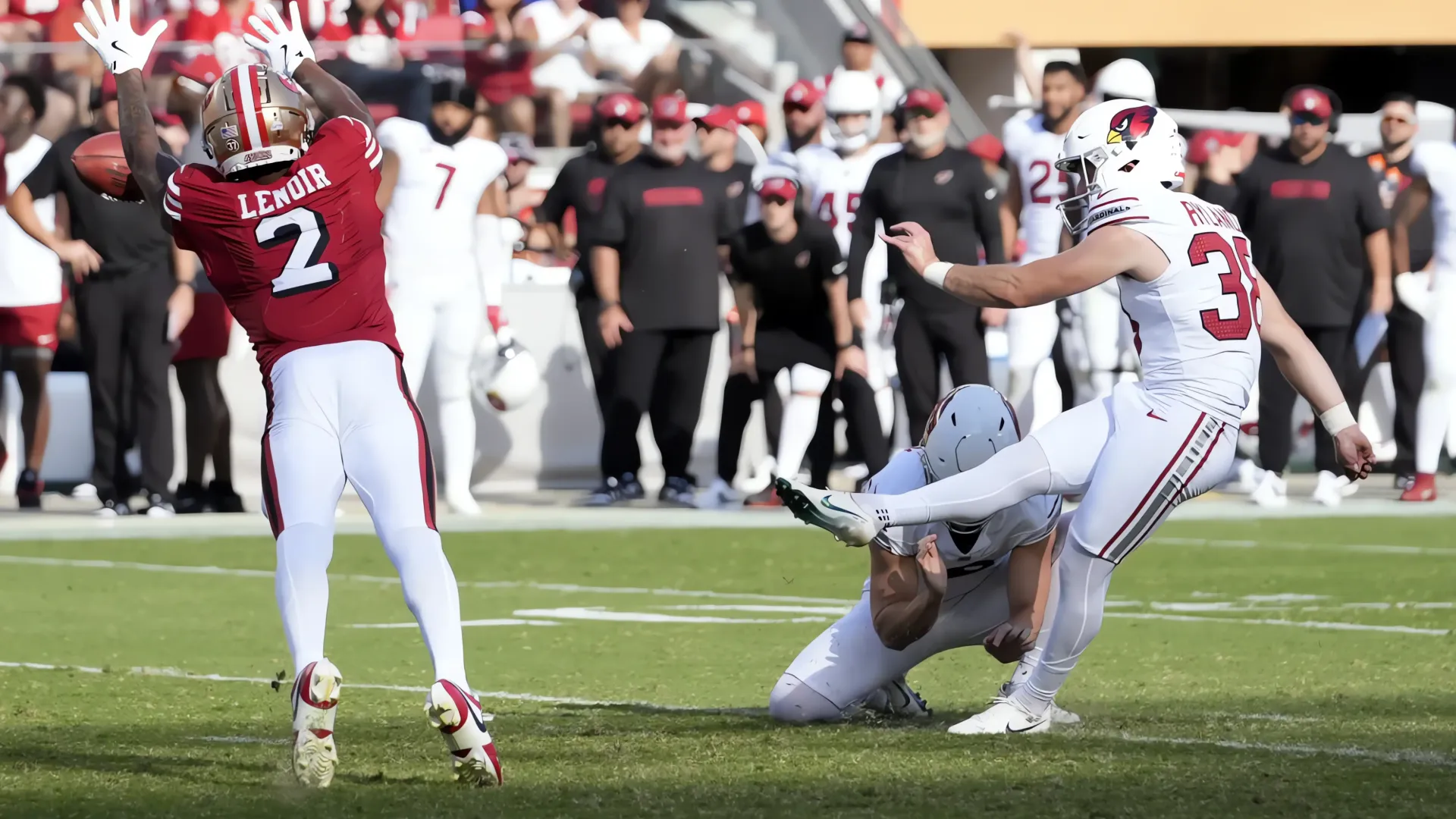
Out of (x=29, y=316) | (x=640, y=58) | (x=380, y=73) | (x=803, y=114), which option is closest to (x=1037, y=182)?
(x=803, y=114)

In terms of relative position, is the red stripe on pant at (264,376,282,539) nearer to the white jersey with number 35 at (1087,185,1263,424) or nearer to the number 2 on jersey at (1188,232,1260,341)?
the white jersey with number 35 at (1087,185,1263,424)

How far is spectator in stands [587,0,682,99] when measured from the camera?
608 inches

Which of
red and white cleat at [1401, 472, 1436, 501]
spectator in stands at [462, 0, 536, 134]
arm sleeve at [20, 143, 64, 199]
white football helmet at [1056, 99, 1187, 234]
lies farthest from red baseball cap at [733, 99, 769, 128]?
white football helmet at [1056, 99, 1187, 234]

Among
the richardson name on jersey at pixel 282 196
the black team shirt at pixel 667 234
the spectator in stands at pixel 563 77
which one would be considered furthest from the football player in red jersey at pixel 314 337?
the spectator in stands at pixel 563 77

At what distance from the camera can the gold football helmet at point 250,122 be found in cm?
556

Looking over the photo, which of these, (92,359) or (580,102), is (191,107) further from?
(580,102)

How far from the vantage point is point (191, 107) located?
1311cm

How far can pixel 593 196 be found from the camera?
43.8 ft

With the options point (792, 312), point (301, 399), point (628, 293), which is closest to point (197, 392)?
point (628, 293)

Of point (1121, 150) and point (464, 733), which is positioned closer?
point (464, 733)

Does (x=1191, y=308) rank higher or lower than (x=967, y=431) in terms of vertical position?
higher

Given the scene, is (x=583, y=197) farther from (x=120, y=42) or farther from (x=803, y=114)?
(x=120, y=42)

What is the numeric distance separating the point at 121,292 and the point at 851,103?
420cm

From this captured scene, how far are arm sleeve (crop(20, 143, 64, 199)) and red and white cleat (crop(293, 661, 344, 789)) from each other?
7.93 metres
